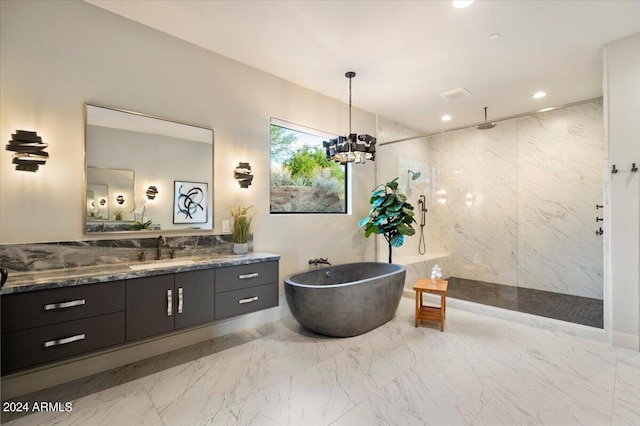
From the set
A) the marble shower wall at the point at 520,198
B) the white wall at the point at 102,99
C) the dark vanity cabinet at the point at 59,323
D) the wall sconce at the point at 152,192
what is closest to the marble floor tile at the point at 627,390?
the marble shower wall at the point at 520,198

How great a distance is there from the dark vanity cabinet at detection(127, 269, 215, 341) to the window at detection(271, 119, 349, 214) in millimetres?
1437

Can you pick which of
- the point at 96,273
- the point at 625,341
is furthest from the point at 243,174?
the point at 625,341

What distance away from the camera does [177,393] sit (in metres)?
2.06

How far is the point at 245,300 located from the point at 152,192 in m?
1.37

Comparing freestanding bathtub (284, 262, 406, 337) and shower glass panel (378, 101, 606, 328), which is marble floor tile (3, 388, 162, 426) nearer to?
freestanding bathtub (284, 262, 406, 337)

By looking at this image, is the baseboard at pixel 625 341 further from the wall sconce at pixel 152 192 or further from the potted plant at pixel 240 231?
the wall sconce at pixel 152 192

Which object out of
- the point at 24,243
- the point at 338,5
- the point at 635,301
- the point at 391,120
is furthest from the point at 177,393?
the point at 391,120

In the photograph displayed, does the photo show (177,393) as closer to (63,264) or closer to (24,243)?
(63,264)

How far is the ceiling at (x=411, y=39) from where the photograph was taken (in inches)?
93.6

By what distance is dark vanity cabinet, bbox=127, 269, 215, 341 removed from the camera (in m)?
2.09

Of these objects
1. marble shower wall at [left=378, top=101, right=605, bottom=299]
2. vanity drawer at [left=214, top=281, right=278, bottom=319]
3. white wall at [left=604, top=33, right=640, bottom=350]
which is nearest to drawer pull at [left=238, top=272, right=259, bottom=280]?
vanity drawer at [left=214, top=281, right=278, bottom=319]

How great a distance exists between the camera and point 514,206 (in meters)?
4.68

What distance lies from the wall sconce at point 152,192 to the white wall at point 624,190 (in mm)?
4522

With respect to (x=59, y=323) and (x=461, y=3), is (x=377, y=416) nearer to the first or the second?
(x=59, y=323)
